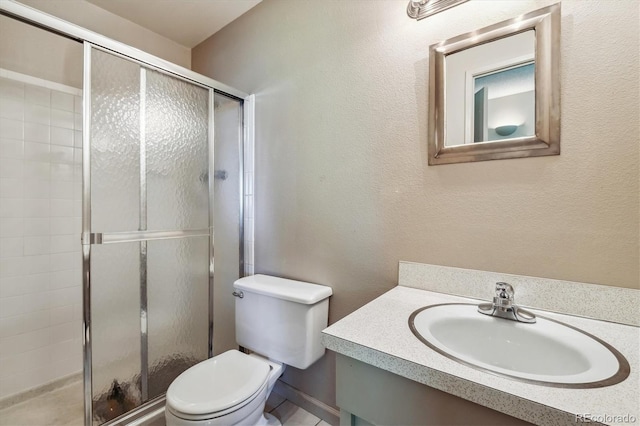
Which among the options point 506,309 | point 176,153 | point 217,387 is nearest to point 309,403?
point 217,387

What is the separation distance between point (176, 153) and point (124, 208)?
388 millimetres

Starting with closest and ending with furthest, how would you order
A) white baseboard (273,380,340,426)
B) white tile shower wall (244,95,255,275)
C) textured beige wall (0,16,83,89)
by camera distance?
1. white baseboard (273,380,340,426)
2. textured beige wall (0,16,83,89)
3. white tile shower wall (244,95,255,275)

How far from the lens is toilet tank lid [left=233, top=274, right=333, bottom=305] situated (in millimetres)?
1291

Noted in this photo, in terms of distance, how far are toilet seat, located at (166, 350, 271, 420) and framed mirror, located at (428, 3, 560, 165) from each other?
118 cm

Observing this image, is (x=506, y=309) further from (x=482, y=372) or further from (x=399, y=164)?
(x=399, y=164)

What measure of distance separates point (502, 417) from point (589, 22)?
114cm

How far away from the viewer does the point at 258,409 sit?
3.71ft

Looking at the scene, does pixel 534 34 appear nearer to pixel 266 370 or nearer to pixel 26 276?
pixel 266 370

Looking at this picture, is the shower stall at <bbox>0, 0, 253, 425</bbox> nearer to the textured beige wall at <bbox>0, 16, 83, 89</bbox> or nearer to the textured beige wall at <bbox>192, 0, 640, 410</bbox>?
the textured beige wall at <bbox>0, 16, 83, 89</bbox>

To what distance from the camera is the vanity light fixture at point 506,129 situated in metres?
0.95

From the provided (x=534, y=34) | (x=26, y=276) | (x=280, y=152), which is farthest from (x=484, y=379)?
(x=26, y=276)
